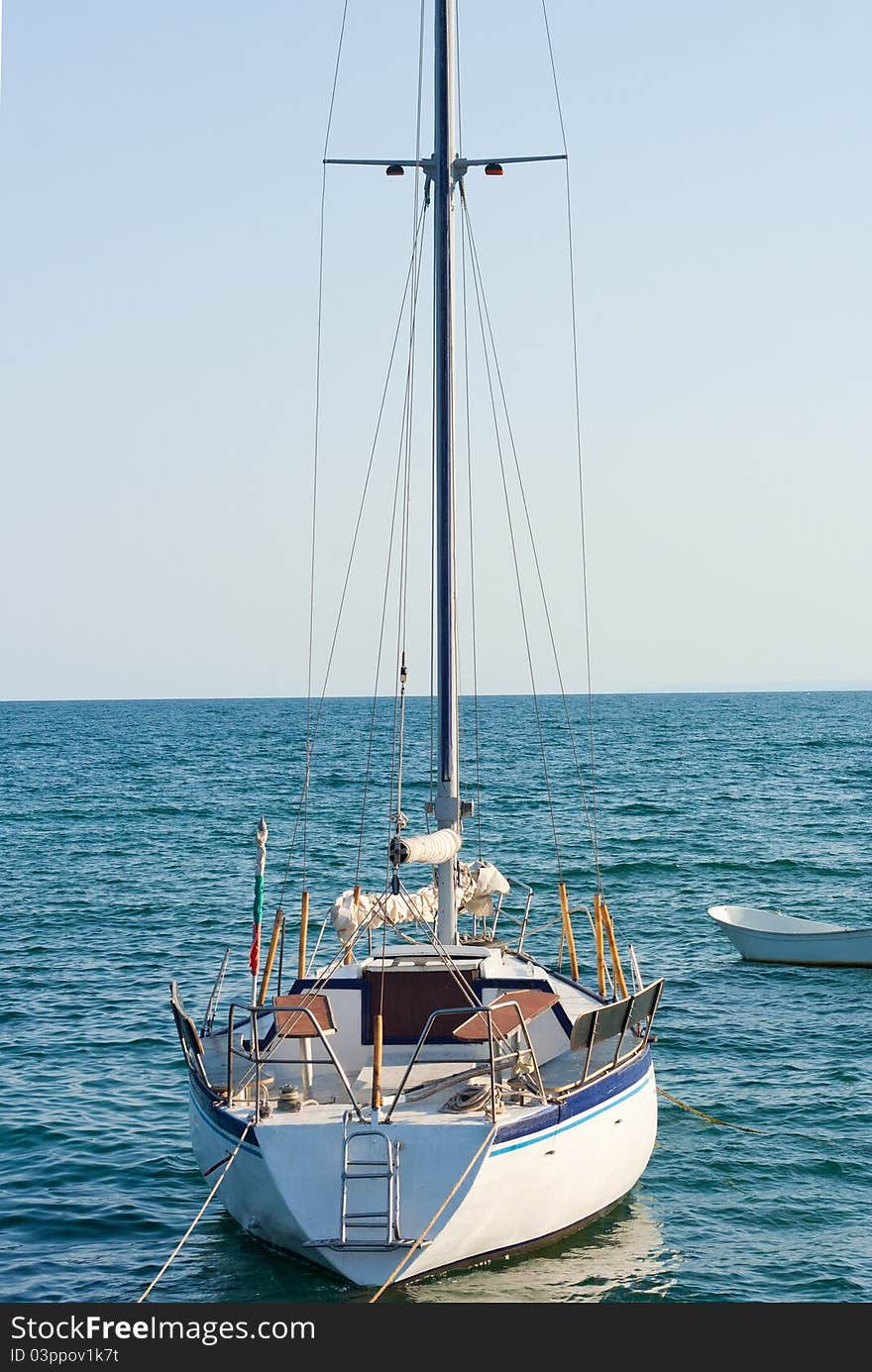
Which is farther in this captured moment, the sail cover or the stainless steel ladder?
the sail cover

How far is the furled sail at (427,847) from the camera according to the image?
15.4 metres

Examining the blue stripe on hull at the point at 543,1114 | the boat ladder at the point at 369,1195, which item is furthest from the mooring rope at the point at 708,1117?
the boat ladder at the point at 369,1195

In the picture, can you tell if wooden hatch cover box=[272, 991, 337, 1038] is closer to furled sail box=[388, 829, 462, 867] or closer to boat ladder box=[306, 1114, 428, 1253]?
furled sail box=[388, 829, 462, 867]

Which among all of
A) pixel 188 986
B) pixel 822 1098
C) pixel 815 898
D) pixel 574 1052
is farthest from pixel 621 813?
pixel 574 1052

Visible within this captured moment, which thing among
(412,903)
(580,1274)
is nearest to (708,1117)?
(412,903)

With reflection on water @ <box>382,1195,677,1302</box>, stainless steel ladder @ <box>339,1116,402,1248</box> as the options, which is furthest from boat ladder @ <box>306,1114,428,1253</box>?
reflection on water @ <box>382,1195,677,1302</box>

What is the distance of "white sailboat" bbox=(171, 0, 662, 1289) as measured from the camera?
12.4 meters

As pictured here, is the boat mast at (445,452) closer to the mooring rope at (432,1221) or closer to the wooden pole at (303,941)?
the wooden pole at (303,941)

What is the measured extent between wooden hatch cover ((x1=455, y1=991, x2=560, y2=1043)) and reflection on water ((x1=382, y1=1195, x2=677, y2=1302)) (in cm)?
205

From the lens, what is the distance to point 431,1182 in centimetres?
1232

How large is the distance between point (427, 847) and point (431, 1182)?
443cm

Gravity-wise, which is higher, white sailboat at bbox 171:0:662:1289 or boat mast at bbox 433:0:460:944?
boat mast at bbox 433:0:460:944

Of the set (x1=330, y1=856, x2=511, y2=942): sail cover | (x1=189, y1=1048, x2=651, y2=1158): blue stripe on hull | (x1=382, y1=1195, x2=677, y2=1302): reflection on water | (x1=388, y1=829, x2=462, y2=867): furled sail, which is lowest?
(x1=382, y1=1195, x2=677, y2=1302): reflection on water

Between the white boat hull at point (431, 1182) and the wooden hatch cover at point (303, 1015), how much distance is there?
3.51 feet
